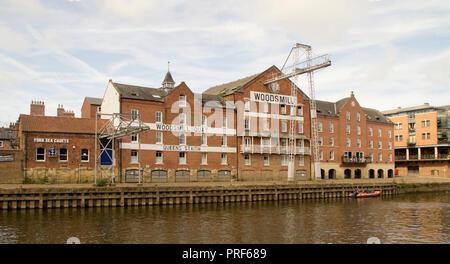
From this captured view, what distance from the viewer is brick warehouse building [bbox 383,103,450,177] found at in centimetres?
7550

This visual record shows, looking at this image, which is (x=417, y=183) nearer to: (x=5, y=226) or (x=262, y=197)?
(x=262, y=197)

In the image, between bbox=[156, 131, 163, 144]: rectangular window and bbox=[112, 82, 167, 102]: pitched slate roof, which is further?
bbox=[156, 131, 163, 144]: rectangular window

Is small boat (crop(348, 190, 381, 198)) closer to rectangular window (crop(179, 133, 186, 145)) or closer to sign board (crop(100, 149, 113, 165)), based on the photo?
rectangular window (crop(179, 133, 186, 145))

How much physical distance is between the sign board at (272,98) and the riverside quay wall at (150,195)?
49.1 ft

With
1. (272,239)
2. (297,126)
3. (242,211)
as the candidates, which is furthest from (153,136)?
(272,239)

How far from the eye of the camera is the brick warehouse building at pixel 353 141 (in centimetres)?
6266

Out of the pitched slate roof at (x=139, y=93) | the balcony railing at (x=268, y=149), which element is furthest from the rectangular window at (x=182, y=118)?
the balcony railing at (x=268, y=149)

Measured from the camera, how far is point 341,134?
6450 cm

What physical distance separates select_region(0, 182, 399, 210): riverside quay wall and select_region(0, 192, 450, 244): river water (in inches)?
43.1

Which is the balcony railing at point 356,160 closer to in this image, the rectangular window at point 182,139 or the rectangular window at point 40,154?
the rectangular window at point 182,139

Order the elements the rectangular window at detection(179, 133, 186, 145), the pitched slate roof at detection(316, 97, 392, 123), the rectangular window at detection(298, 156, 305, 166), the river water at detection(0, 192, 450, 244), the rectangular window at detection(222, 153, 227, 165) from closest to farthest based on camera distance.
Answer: the river water at detection(0, 192, 450, 244)
the rectangular window at detection(179, 133, 186, 145)
the rectangular window at detection(222, 153, 227, 165)
the rectangular window at detection(298, 156, 305, 166)
the pitched slate roof at detection(316, 97, 392, 123)

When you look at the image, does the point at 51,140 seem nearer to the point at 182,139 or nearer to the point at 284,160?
the point at 182,139

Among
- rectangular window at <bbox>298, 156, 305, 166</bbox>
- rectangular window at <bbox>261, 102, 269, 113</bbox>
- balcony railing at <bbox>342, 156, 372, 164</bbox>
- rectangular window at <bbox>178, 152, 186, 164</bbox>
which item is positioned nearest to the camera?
rectangular window at <bbox>178, 152, 186, 164</bbox>

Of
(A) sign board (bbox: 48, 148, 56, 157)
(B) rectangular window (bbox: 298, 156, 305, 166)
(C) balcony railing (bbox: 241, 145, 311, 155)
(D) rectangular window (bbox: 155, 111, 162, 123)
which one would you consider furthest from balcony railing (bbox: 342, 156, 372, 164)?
(A) sign board (bbox: 48, 148, 56, 157)
